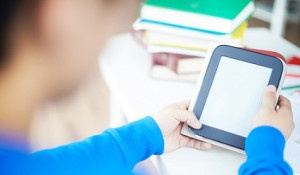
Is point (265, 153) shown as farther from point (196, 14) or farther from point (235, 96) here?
point (196, 14)

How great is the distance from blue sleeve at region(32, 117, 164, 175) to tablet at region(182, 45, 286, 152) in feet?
0.20

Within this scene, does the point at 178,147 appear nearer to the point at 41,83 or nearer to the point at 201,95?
the point at 201,95

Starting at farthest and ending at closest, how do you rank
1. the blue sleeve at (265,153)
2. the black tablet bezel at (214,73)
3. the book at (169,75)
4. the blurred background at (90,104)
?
the book at (169,75), the blurred background at (90,104), the black tablet bezel at (214,73), the blue sleeve at (265,153)

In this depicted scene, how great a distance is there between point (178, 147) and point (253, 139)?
0.14 metres

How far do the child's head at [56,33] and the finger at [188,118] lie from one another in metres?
0.19

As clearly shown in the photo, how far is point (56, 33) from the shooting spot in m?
0.71

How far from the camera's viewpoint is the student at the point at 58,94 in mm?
625

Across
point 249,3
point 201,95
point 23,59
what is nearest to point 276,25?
point 249,3

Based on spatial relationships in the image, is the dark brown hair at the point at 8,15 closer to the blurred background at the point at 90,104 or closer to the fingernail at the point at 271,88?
the blurred background at the point at 90,104

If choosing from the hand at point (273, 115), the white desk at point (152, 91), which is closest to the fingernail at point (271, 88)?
the hand at point (273, 115)

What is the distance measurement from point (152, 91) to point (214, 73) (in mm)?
212

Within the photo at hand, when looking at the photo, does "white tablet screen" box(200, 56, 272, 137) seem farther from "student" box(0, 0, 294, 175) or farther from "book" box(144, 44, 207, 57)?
"book" box(144, 44, 207, 57)

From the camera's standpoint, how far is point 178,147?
704 millimetres

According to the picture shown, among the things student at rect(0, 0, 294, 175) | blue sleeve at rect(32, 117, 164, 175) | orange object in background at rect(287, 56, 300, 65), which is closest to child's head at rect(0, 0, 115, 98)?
student at rect(0, 0, 294, 175)
